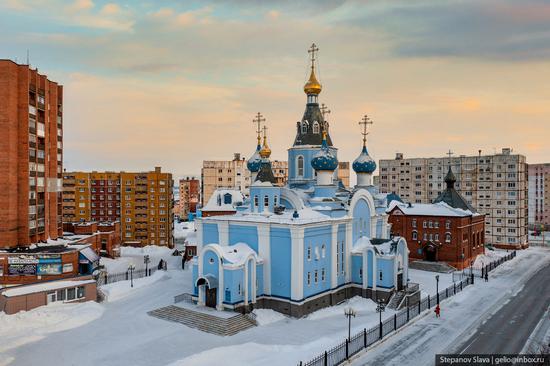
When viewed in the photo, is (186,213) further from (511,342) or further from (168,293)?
(511,342)

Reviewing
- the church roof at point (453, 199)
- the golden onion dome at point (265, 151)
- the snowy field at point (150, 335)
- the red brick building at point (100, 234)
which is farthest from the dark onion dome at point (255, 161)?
the church roof at point (453, 199)

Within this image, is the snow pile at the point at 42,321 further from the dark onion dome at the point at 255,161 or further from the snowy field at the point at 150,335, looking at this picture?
the dark onion dome at the point at 255,161

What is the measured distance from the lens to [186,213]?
130m

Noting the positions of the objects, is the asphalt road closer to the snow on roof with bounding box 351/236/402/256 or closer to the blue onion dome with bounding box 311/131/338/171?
the snow on roof with bounding box 351/236/402/256

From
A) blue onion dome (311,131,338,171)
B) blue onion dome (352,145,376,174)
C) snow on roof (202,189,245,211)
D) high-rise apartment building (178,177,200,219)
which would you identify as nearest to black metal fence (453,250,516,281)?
blue onion dome (352,145,376,174)

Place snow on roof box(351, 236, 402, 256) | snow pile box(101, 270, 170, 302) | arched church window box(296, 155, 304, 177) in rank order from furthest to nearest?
arched church window box(296, 155, 304, 177)
snow on roof box(351, 236, 402, 256)
snow pile box(101, 270, 170, 302)

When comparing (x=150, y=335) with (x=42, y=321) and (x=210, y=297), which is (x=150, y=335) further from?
(x=42, y=321)

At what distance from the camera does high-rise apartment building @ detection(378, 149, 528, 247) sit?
67.6m

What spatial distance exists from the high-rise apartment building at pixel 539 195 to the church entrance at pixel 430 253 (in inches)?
2512

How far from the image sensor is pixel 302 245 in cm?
3038

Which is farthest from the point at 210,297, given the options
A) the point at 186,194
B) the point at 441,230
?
the point at 186,194

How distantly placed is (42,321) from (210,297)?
1019cm

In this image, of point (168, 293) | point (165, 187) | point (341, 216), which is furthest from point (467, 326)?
point (165, 187)

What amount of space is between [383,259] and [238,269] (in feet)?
38.7
